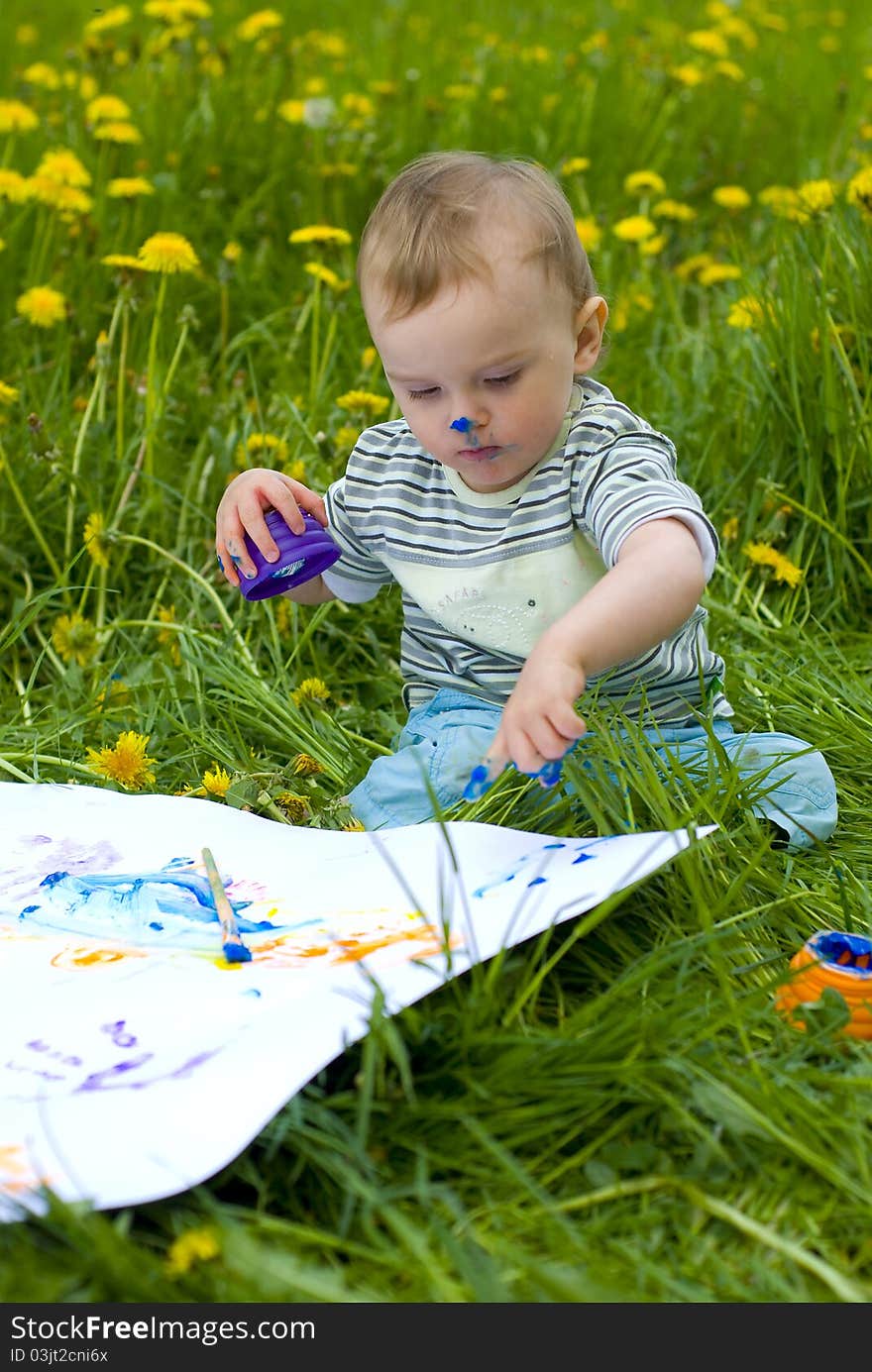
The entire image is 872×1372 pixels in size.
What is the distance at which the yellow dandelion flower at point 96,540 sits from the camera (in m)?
1.79

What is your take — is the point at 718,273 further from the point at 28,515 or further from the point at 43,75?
A: the point at 43,75

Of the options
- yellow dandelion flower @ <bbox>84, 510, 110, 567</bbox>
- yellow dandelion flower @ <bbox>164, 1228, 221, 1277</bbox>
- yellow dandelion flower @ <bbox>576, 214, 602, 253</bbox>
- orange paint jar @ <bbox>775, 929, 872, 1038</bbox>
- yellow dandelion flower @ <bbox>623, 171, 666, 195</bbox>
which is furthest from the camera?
yellow dandelion flower @ <bbox>623, 171, 666, 195</bbox>

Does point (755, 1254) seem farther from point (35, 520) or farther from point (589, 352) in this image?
point (35, 520)

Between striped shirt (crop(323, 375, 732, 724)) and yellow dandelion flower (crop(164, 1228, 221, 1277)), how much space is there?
0.59m

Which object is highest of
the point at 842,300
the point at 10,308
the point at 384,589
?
the point at 842,300

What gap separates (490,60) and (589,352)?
6.81ft

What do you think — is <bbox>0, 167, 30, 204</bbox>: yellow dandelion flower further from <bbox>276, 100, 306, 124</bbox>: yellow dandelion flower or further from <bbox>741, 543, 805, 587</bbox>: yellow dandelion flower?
<bbox>741, 543, 805, 587</bbox>: yellow dandelion flower

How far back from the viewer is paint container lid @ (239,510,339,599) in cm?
147

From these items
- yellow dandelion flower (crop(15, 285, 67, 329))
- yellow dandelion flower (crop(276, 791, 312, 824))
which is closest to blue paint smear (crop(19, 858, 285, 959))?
yellow dandelion flower (crop(276, 791, 312, 824))

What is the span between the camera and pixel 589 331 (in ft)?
4.61

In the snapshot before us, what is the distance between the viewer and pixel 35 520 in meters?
1.95

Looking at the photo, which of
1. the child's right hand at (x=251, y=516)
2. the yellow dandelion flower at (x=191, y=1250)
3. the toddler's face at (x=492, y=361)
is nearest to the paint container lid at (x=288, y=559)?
the child's right hand at (x=251, y=516)

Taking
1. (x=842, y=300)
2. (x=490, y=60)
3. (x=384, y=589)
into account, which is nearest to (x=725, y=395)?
(x=842, y=300)

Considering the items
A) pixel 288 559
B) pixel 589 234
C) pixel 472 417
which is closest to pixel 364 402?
pixel 288 559
